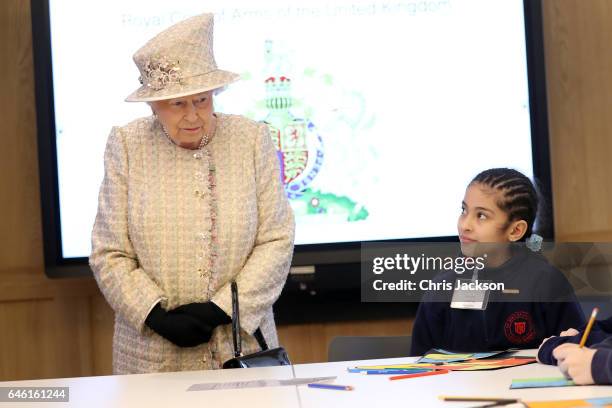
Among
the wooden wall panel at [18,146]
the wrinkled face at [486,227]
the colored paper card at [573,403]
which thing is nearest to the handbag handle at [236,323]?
the wrinkled face at [486,227]

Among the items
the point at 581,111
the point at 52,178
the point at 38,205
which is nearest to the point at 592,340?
the point at 581,111

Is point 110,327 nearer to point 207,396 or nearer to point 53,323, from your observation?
point 53,323

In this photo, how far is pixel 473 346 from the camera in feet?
8.40

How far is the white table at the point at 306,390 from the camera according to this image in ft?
5.60

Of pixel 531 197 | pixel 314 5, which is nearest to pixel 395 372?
pixel 531 197

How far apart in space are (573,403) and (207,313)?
1.13 metres

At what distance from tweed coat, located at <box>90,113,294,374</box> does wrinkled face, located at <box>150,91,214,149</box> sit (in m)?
0.07

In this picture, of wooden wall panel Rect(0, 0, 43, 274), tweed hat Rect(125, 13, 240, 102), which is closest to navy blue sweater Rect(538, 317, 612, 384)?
tweed hat Rect(125, 13, 240, 102)

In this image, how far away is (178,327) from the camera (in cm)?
242

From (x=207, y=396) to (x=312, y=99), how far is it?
2204 millimetres

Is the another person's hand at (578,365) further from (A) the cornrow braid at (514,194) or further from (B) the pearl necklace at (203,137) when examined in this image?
(B) the pearl necklace at (203,137)

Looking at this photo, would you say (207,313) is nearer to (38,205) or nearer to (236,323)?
(236,323)

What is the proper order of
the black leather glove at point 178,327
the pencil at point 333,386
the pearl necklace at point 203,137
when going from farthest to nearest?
the pearl necklace at point 203,137 → the black leather glove at point 178,327 → the pencil at point 333,386

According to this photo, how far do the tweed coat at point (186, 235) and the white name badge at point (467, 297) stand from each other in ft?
1.57
